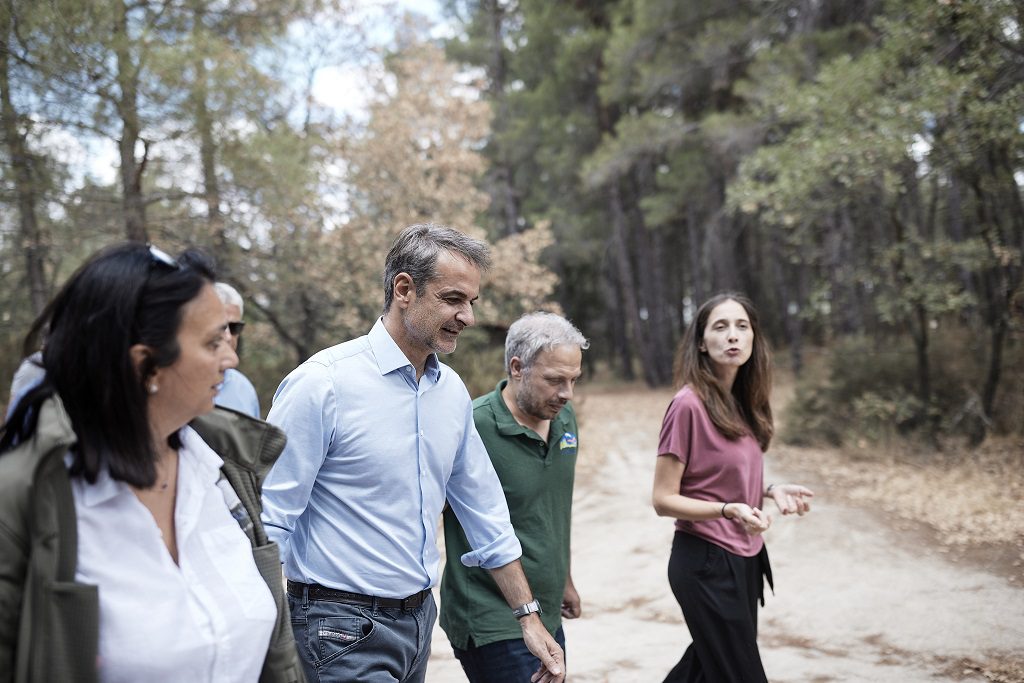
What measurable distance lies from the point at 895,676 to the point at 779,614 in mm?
1332

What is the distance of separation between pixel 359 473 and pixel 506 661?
39.4 inches

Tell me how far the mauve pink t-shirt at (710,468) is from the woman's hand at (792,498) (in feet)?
0.40

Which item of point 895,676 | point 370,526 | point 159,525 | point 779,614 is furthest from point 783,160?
point 159,525

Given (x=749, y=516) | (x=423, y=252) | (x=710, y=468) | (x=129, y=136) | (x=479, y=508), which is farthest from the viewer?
(x=129, y=136)

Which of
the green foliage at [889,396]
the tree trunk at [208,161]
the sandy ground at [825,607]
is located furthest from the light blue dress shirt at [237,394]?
the green foliage at [889,396]

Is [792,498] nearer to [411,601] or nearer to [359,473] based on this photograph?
[411,601]

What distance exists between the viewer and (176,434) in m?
1.72

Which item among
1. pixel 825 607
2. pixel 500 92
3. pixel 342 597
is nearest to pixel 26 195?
pixel 342 597

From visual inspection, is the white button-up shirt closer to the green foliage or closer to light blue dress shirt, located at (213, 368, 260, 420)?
light blue dress shirt, located at (213, 368, 260, 420)

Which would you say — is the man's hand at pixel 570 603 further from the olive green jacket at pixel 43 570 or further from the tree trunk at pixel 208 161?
the tree trunk at pixel 208 161

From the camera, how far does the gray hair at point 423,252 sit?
8.42 feet

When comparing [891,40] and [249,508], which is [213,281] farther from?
[891,40]

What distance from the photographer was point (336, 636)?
2334 millimetres

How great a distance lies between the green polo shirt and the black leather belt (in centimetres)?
56
